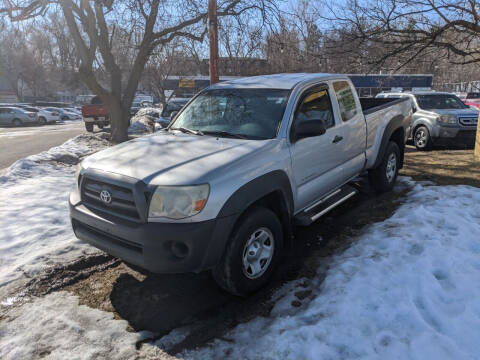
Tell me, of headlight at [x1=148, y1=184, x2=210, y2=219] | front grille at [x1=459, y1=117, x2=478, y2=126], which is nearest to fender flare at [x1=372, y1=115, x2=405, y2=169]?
headlight at [x1=148, y1=184, x2=210, y2=219]

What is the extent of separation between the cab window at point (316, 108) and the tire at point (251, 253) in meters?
1.22

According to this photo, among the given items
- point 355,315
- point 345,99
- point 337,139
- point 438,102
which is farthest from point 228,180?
point 438,102

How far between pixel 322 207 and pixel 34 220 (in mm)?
4037

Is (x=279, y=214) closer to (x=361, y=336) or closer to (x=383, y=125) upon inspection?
(x=361, y=336)

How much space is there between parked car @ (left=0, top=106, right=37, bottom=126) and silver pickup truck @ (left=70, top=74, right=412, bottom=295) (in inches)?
1222

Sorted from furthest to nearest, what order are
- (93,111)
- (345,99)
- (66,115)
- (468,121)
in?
(66,115) < (93,111) < (468,121) < (345,99)

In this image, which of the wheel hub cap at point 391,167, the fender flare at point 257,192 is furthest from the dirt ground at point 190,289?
the wheel hub cap at point 391,167

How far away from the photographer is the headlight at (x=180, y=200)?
2.74 meters

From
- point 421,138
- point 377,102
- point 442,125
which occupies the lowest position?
point 421,138

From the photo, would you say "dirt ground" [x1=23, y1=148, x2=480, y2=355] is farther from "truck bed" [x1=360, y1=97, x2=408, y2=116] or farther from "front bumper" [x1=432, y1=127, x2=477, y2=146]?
"front bumper" [x1=432, y1=127, x2=477, y2=146]

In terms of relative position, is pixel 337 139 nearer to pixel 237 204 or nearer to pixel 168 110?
pixel 237 204

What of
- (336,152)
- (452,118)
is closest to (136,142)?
(336,152)

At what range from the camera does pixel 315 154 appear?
13.1 feet

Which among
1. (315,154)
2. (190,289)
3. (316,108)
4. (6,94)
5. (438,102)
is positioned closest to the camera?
(190,289)
